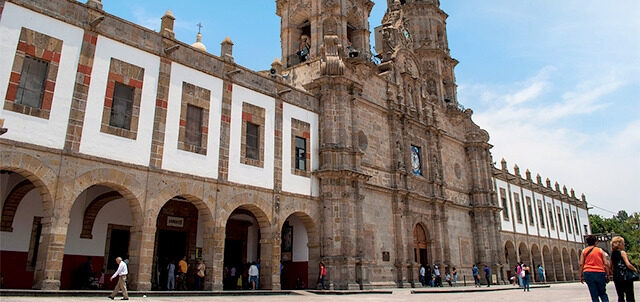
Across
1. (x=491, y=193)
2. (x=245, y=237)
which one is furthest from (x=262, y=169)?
(x=491, y=193)

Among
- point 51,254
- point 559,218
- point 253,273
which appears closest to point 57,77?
point 51,254

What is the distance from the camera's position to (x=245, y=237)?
72.6 feet

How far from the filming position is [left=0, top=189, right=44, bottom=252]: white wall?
49.3 ft

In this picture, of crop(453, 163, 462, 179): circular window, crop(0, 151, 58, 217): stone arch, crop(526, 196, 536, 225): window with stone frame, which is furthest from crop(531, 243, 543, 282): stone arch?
crop(0, 151, 58, 217): stone arch

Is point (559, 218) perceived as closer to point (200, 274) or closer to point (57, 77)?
point (200, 274)

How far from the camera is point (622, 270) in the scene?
7500 mm

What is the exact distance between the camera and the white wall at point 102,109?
46.7 feet

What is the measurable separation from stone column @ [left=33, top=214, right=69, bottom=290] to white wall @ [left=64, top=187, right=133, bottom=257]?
3.45m

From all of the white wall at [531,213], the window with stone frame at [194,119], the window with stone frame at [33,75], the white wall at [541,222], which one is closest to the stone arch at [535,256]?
the white wall at [531,213]

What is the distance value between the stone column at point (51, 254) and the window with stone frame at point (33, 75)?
9.68 ft

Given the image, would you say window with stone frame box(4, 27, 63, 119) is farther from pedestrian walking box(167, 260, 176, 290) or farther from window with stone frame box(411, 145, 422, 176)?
window with stone frame box(411, 145, 422, 176)

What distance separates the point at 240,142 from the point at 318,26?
386 inches

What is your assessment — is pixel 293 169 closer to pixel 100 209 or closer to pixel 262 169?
pixel 262 169

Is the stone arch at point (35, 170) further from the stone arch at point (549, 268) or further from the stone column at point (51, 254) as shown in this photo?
the stone arch at point (549, 268)
